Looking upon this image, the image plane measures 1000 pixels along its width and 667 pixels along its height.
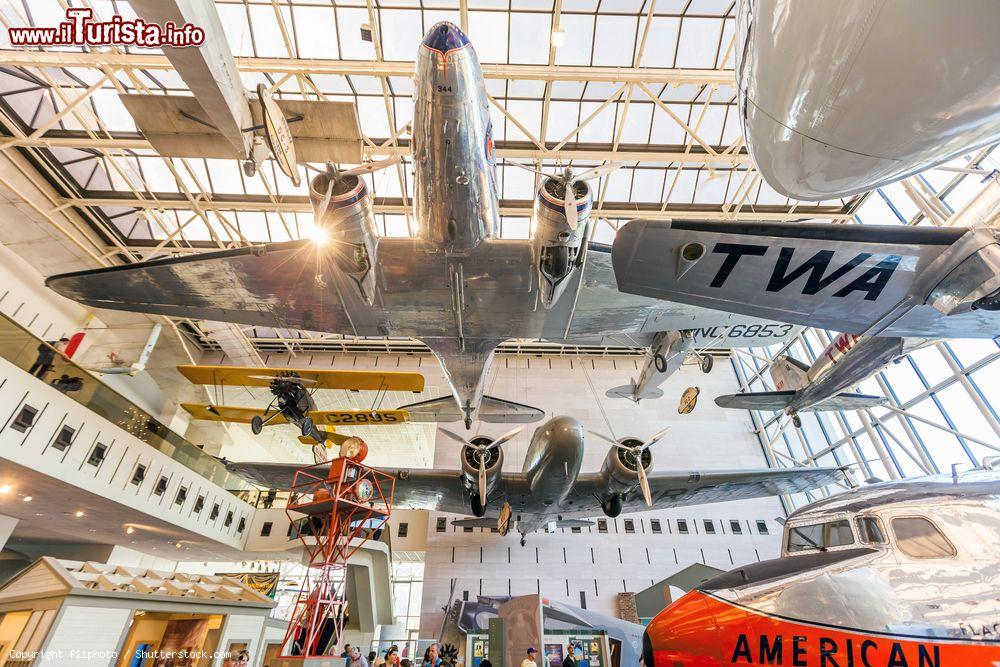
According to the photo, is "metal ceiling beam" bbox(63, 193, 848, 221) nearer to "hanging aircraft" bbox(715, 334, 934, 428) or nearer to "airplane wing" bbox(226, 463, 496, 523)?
"hanging aircraft" bbox(715, 334, 934, 428)

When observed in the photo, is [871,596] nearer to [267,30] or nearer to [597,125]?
[597,125]

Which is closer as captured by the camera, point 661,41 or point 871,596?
point 871,596

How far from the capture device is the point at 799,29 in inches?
61.1

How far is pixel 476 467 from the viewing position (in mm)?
10047

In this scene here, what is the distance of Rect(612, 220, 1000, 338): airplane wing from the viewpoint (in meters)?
3.41

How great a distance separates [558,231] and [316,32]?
36.5ft

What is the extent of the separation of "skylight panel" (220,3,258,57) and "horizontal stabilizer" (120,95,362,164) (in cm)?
546

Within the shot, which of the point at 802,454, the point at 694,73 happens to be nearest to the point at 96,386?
the point at 694,73

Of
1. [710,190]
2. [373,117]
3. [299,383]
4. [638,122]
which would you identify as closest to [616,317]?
[638,122]

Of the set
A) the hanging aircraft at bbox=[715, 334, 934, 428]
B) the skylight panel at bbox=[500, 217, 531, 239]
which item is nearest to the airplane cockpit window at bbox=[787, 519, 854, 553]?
the hanging aircraft at bbox=[715, 334, 934, 428]

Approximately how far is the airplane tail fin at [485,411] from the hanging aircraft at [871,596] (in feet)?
28.8

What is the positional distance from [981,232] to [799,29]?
11.2 feet

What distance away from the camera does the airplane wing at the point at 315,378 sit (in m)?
13.5

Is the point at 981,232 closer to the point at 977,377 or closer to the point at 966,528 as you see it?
the point at 966,528
